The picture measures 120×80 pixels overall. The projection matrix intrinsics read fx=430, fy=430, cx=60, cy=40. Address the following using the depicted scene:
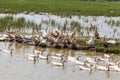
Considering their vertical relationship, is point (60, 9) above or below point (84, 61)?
below

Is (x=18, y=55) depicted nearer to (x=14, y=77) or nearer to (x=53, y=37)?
(x=53, y=37)

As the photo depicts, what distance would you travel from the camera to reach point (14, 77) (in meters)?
23.2

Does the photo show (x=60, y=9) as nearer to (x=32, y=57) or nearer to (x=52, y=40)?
(x=52, y=40)

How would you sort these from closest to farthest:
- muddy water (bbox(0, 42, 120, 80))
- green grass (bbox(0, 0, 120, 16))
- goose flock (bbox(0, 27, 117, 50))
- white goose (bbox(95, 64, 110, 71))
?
muddy water (bbox(0, 42, 120, 80)) → white goose (bbox(95, 64, 110, 71)) → goose flock (bbox(0, 27, 117, 50)) → green grass (bbox(0, 0, 120, 16))

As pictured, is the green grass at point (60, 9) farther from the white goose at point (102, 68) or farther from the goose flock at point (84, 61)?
the white goose at point (102, 68)

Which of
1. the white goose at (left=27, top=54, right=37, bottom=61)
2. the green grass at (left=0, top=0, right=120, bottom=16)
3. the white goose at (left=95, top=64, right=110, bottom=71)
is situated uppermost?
the white goose at (left=95, top=64, right=110, bottom=71)

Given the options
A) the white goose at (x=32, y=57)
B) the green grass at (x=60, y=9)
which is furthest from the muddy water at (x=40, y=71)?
the green grass at (x=60, y=9)

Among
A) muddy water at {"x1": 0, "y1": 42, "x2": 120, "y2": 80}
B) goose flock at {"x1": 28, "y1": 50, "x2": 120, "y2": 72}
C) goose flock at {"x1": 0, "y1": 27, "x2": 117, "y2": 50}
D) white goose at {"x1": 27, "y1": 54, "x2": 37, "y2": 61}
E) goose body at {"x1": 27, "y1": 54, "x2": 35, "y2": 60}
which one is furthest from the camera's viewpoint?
goose flock at {"x1": 0, "y1": 27, "x2": 117, "y2": 50}

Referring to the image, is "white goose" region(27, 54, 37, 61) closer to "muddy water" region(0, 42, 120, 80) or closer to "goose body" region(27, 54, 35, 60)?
"goose body" region(27, 54, 35, 60)

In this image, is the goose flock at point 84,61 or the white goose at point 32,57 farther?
the white goose at point 32,57

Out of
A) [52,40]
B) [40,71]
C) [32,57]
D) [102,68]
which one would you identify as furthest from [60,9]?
[40,71]

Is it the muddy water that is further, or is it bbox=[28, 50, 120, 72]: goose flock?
bbox=[28, 50, 120, 72]: goose flock

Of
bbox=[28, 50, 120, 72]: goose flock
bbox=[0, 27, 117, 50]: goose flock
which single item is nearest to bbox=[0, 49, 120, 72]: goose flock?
bbox=[28, 50, 120, 72]: goose flock

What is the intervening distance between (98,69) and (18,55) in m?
6.64
